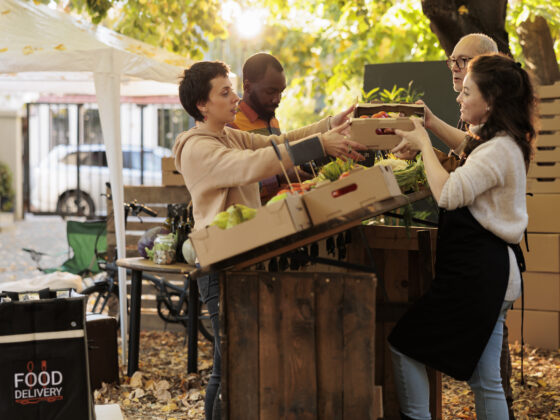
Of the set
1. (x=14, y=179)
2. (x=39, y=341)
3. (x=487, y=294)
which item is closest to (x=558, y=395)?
(x=487, y=294)

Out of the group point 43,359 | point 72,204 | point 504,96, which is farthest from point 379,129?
point 72,204

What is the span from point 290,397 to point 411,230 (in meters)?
1.20

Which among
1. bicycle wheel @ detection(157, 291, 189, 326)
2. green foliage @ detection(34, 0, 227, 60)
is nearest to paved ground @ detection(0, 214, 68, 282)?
bicycle wheel @ detection(157, 291, 189, 326)

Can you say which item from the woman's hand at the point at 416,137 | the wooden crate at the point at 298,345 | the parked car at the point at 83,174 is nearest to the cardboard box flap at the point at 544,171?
the woman's hand at the point at 416,137

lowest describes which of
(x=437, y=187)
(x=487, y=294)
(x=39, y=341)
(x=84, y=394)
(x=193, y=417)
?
(x=193, y=417)

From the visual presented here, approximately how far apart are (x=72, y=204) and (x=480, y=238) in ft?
53.0

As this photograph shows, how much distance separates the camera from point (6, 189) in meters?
17.9

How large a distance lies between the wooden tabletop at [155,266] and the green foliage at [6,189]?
13.4 metres

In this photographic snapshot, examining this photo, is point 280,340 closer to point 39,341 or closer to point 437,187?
point 437,187

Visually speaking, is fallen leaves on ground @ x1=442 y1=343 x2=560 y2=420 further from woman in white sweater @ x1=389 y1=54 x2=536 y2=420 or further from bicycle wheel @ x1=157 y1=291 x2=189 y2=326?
bicycle wheel @ x1=157 y1=291 x2=189 y2=326

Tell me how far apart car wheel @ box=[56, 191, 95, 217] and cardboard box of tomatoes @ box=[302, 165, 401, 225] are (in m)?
15.0

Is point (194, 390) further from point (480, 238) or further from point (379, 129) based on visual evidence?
point (480, 238)

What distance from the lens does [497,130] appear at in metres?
2.96

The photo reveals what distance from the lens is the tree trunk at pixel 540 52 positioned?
Result: 8219 millimetres
